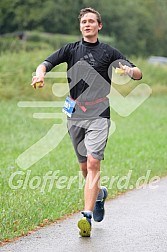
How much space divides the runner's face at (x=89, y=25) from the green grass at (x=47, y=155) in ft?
6.51

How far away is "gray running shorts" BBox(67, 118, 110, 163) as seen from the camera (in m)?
7.11

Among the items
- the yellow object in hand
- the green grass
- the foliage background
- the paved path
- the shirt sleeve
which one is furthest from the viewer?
the foliage background

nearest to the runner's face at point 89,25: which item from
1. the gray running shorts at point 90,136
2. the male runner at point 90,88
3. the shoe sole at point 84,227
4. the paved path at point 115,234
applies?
the male runner at point 90,88

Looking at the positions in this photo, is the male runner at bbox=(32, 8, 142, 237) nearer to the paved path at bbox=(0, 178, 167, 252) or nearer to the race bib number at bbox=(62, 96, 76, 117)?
the race bib number at bbox=(62, 96, 76, 117)

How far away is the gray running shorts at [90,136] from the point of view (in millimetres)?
7109

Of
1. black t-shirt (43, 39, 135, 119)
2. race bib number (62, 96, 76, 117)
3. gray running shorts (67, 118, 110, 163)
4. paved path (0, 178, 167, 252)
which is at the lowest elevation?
paved path (0, 178, 167, 252)

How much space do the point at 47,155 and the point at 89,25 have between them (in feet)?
20.4

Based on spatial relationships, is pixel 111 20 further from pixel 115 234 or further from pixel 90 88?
pixel 115 234

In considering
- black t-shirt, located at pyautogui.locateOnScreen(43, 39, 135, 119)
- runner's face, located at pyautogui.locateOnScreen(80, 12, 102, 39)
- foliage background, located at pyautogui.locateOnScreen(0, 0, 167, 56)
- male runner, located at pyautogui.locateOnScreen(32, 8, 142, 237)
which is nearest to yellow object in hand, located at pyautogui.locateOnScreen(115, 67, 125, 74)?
male runner, located at pyautogui.locateOnScreen(32, 8, 142, 237)

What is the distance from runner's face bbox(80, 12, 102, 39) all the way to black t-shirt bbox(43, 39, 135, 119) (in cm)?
9

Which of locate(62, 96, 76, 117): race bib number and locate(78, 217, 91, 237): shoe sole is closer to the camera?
locate(78, 217, 91, 237): shoe sole

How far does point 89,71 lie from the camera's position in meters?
7.13

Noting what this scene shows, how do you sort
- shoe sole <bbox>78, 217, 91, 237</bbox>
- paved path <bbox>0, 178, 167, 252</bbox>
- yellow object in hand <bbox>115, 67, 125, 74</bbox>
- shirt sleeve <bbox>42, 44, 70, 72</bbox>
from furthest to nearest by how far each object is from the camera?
shirt sleeve <bbox>42, 44, 70, 72</bbox> → yellow object in hand <bbox>115, 67, 125, 74</bbox> → shoe sole <bbox>78, 217, 91, 237</bbox> → paved path <bbox>0, 178, 167, 252</bbox>

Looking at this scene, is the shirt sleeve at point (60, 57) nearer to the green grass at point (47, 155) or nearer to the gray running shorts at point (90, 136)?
the gray running shorts at point (90, 136)
